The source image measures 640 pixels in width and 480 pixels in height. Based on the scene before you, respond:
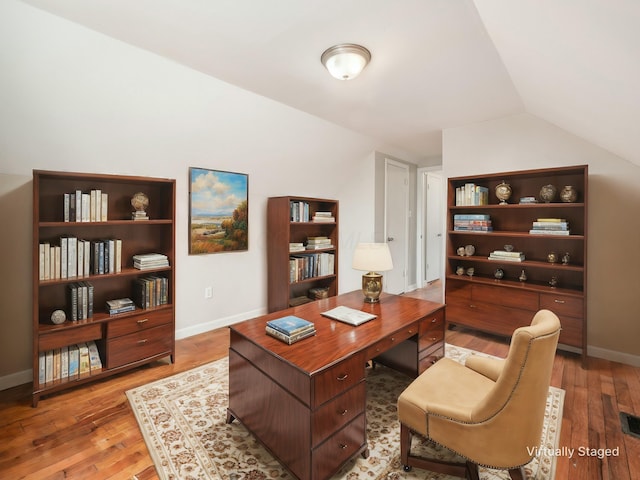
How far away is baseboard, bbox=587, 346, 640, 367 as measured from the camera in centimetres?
274

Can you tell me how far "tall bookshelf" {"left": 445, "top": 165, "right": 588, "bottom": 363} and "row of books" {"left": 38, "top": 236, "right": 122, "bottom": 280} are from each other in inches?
129

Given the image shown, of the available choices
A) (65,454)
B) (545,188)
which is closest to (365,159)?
(545,188)

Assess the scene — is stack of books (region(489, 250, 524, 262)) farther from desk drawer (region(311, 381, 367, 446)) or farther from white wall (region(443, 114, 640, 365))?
desk drawer (region(311, 381, 367, 446))

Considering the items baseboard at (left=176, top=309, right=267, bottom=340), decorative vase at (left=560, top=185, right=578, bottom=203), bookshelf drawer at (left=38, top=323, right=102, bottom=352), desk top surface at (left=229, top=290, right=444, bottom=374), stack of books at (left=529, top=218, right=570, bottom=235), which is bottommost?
baseboard at (left=176, top=309, right=267, bottom=340)

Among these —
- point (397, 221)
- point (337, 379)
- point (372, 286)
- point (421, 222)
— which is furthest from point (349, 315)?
point (421, 222)

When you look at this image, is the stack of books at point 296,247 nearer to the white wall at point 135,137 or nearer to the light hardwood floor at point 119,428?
the white wall at point 135,137

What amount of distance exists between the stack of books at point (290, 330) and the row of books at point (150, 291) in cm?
133

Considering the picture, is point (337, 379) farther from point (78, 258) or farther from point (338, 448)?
point (78, 258)

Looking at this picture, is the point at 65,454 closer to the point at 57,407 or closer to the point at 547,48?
the point at 57,407

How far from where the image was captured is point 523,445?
1.25 m

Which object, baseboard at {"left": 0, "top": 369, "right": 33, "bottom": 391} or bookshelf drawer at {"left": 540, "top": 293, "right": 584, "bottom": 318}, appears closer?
baseboard at {"left": 0, "top": 369, "right": 33, "bottom": 391}

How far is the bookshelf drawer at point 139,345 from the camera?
91.0 inches

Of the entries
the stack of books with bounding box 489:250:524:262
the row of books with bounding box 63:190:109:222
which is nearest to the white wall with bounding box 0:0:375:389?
the row of books with bounding box 63:190:109:222

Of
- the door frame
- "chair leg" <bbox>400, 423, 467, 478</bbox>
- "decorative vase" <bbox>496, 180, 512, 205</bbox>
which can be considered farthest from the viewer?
the door frame
